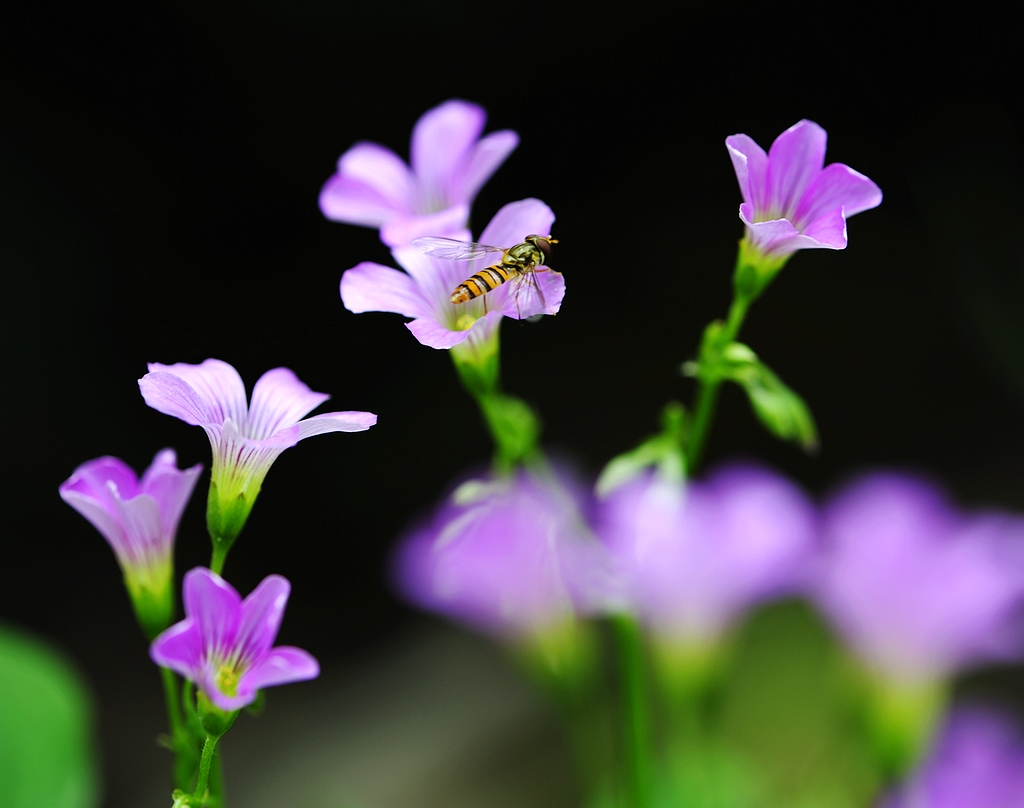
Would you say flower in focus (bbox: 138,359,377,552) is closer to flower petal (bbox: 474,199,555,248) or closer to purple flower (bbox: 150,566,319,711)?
purple flower (bbox: 150,566,319,711)

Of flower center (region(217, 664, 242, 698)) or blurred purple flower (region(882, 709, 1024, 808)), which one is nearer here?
flower center (region(217, 664, 242, 698))

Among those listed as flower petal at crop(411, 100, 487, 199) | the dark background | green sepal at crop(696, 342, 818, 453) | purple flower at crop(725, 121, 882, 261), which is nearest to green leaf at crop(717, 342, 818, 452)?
green sepal at crop(696, 342, 818, 453)

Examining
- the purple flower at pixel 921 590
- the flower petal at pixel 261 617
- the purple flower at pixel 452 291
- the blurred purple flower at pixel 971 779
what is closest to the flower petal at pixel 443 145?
the purple flower at pixel 452 291

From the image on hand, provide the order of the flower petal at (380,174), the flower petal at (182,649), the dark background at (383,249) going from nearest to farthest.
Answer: the flower petal at (182,649), the flower petal at (380,174), the dark background at (383,249)

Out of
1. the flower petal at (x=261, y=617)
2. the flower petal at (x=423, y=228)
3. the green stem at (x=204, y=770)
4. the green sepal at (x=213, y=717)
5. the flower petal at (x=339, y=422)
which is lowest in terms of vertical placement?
the green stem at (x=204, y=770)

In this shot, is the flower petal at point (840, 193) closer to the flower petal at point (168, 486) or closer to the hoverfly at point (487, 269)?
the hoverfly at point (487, 269)

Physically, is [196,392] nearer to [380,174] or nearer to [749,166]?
[380,174]

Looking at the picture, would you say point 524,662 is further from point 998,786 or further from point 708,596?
point 998,786

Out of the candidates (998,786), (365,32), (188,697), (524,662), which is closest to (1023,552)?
(998,786)
